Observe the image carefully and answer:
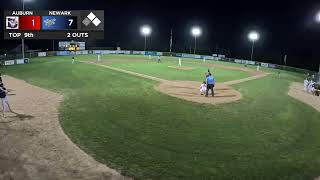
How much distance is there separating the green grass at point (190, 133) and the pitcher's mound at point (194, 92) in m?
1.08

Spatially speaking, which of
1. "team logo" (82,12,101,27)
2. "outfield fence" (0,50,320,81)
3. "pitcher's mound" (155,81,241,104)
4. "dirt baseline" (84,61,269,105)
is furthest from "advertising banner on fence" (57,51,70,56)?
"pitcher's mound" (155,81,241,104)

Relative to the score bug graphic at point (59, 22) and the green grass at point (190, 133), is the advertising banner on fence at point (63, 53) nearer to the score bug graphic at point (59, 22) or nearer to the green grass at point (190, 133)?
the score bug graphic at point (59, 22)

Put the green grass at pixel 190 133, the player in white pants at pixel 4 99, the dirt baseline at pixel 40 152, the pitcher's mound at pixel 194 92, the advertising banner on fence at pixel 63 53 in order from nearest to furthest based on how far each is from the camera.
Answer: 1. the dirt baseline at pixel 40 152
2. the green grass at pixel 190 133
3. the player in white pants at pixel 4 99
4. the pitcher's mound at pixel 194 92
5. the advertising banner on fence at pixel 63 53

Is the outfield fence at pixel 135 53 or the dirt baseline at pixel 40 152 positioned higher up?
the outfield fence at pixel 135 53

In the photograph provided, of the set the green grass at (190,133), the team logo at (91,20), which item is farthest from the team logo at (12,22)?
the green grass at (190,133)

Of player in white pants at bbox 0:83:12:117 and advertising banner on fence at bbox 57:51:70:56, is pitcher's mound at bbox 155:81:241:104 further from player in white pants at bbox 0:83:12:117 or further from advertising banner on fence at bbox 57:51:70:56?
advertising banner on fence at bbox 57:51:70:56

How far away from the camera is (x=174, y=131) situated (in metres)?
18.8

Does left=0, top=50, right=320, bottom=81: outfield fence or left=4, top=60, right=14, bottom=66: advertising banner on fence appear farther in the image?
left=0, top=50, right=320, bottom=81: outfield fence

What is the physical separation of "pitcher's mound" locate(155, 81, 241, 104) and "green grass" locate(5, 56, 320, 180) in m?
1.08

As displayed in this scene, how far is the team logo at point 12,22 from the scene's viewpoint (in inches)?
1427

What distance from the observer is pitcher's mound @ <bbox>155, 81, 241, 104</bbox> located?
26.8 m
